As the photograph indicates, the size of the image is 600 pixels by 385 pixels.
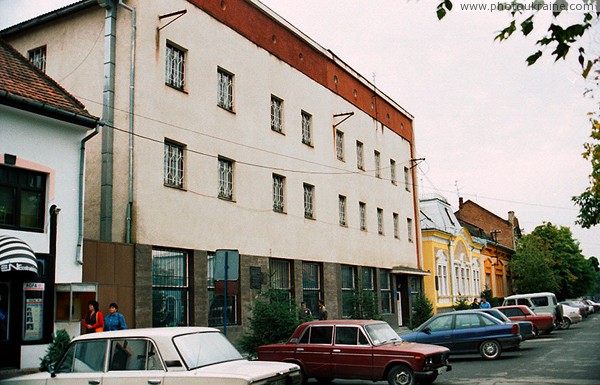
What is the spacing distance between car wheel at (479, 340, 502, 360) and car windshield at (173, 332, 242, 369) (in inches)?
456

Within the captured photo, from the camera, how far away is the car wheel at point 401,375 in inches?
503

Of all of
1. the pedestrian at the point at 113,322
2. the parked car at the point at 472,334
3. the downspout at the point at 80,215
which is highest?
the downspout at the point at 80,215

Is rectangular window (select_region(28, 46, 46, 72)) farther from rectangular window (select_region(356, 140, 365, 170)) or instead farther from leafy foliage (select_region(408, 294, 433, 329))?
leafy foliage (select_region(408, 294, 433, 329))

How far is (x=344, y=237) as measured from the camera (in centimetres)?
3012

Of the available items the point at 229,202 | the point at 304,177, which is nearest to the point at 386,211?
the point at 304,177

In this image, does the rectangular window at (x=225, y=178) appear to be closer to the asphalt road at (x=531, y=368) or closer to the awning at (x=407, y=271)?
the asphalt road at (x=531, y=368)

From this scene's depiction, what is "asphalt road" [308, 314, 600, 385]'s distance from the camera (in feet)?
45.2

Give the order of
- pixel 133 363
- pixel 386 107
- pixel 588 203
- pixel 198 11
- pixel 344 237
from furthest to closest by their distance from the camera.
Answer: pixel 386 107 < pixel 588 203 < pixel 344 237 < pixel 198 11 < pixel 133 363

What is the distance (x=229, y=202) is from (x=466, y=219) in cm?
6035

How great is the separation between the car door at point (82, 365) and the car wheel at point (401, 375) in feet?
20.8

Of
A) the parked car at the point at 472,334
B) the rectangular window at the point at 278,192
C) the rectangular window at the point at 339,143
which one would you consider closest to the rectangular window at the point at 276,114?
the rectangular window at the point at 278,192

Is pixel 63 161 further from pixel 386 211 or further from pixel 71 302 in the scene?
pixel 386 211

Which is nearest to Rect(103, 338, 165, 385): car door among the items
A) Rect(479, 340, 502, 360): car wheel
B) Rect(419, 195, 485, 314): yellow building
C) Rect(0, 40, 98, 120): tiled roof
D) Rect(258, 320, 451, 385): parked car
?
Rect(258, 320, 451, 385): parked car

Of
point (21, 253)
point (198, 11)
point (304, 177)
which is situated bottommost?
point (21, 253)
